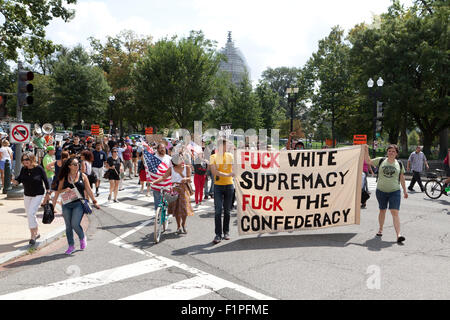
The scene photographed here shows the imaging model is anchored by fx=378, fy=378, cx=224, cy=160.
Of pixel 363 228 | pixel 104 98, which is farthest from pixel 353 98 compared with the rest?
pixel 363 228

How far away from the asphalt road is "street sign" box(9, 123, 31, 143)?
13.6 ft

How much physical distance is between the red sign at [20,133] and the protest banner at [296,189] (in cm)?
713

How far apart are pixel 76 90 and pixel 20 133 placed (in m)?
45.9

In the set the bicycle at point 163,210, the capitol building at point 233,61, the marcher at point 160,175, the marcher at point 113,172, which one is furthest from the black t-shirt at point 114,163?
the capitol building at point 233,61

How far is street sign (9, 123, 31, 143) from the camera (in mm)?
10977

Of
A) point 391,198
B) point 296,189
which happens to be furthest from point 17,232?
point 391,198

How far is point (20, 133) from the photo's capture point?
1112 cm

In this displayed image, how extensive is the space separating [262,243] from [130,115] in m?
51.1

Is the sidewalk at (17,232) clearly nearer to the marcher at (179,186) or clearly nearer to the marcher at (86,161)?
the marcher at (86,161)

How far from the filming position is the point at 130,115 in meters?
55.7

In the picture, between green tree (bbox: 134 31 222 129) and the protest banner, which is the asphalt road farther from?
green tree (bbox: 134 31 222 129)

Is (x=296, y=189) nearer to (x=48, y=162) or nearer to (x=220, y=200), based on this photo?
(x=220, y=200)

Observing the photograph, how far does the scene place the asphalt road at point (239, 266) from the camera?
16.2 ft
